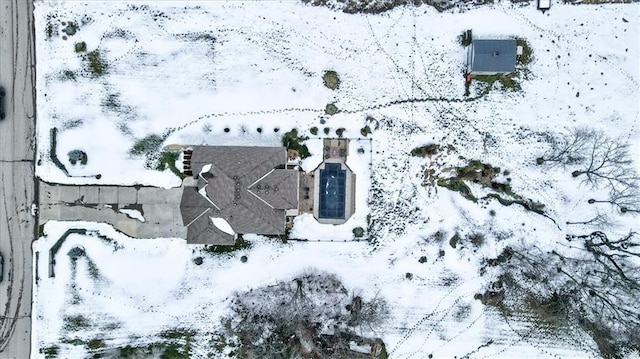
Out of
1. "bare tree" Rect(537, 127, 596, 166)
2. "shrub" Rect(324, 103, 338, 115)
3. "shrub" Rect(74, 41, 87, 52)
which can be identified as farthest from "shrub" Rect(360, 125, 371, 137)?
"shrub" Rect(74, 41, 87, 52)

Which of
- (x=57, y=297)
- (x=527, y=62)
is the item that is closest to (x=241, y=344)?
(x=57, y=297)

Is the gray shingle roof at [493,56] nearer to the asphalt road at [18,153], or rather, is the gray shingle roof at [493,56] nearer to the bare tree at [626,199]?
the bare tree at [626,199]

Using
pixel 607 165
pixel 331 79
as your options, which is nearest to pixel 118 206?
pixel 331 79

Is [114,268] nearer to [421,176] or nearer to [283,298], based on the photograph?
[283,298]

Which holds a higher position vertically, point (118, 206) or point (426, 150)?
point (426, 150)

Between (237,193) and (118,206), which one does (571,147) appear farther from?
(118,206)

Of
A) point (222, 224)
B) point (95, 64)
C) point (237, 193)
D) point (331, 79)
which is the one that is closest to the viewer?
point (237, 193)
